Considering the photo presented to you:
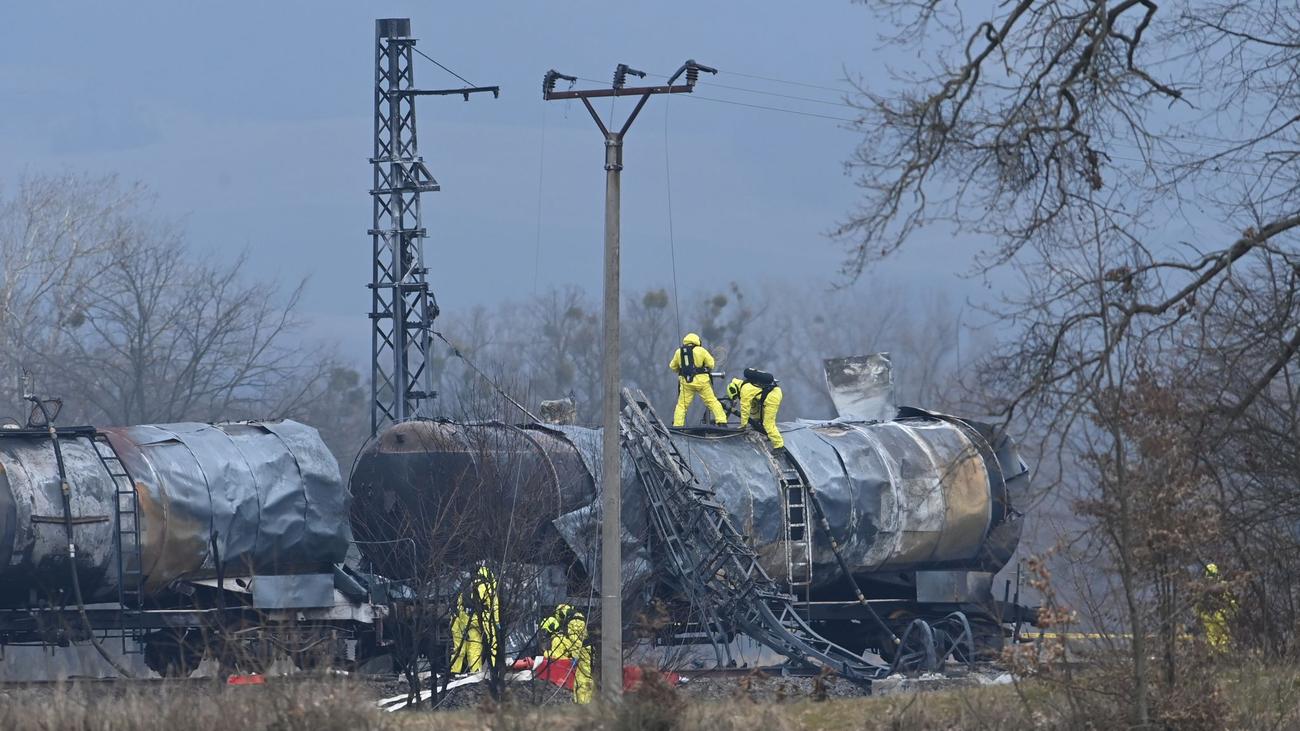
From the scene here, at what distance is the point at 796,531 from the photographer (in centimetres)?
2208

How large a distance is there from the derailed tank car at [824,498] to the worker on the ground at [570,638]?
76 cm

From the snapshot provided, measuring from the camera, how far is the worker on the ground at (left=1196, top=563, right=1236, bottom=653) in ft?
38.9

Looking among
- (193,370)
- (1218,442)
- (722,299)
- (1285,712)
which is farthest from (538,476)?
(722,299)

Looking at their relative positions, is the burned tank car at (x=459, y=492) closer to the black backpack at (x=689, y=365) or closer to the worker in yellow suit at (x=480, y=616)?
the worker in yellow suit at (x=480, y=616)

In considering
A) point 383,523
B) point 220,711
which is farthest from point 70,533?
point 220,711

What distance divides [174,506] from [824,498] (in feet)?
27.5

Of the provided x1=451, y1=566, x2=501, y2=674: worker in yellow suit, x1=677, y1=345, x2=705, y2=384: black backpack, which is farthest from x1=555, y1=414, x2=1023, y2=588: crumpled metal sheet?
x1=451, y1=566, x2=501, y2=674: worker in yellow suit

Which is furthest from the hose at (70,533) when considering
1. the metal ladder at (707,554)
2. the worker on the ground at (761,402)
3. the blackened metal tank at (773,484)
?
the worker on the ground at (761,402)

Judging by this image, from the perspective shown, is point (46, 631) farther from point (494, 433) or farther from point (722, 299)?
point (722, 299)

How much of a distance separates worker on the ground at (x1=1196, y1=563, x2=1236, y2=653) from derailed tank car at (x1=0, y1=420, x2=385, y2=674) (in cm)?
927

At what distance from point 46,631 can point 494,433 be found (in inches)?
221

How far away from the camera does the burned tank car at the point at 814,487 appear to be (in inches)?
790

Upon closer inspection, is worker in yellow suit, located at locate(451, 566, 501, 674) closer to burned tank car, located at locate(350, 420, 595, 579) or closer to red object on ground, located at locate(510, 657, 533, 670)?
red object on ground, located at locate(510, 657, 533, 670)

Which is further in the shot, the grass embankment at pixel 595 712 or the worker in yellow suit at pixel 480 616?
the worker in yellow suit at pixel 480 616
